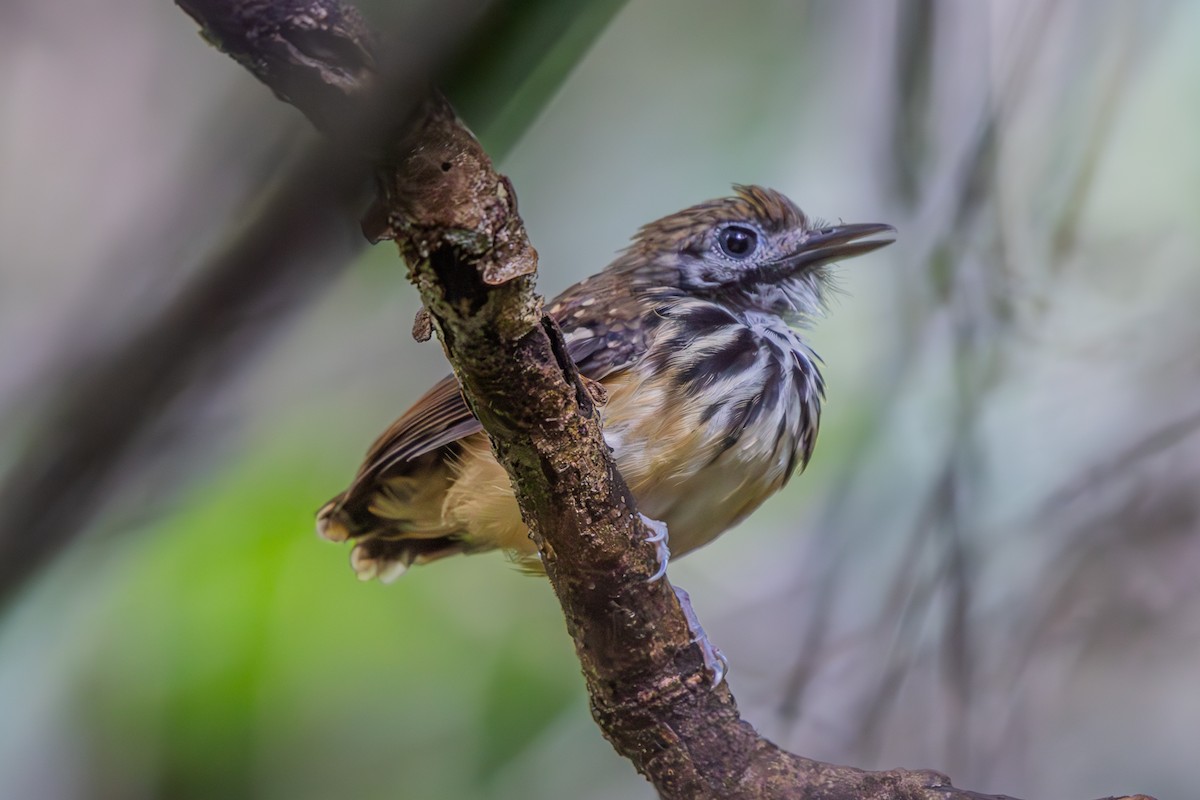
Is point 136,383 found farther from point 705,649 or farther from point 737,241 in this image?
point 737,241

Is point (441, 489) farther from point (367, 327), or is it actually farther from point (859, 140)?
point (859, 140)

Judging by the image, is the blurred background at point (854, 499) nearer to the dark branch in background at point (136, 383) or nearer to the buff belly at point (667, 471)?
the buff belly at point (667, 471)

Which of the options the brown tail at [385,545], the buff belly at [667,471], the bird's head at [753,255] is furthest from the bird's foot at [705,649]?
the bird's head at [753,255]

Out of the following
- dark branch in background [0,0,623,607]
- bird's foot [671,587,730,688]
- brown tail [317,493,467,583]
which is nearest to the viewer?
dark branch in background [0,0,623,607]

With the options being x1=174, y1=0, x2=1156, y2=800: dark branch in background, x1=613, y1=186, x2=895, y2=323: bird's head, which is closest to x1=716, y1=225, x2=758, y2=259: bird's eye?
x1=613, y1=186, x2=895, y2=323: bird's head

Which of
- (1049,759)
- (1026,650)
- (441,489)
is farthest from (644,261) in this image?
(1049,759)

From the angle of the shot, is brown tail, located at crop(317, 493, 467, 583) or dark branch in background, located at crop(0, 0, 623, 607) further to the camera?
brown tail, located at crop(317, 493, 467, 583)

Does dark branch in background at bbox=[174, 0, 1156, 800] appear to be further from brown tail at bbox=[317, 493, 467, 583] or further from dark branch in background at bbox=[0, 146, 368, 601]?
brown tail at bbox=[317, 493, 467, 583]

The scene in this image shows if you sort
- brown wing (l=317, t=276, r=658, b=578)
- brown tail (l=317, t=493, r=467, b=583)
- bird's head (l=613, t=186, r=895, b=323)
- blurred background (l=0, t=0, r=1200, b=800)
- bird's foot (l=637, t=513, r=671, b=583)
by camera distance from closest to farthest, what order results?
1. bird's foot (l=637, t=513, r=671, b=583)
2. brown wing (l=317, t=276, r=658, b=578)
3. brown tail (l=317, t=493, r=467, b=583)
4. bird's head (l=613, t=186, r=895, b=323)
5. blurred background (l=0, t=0, r=1200, b=800)
